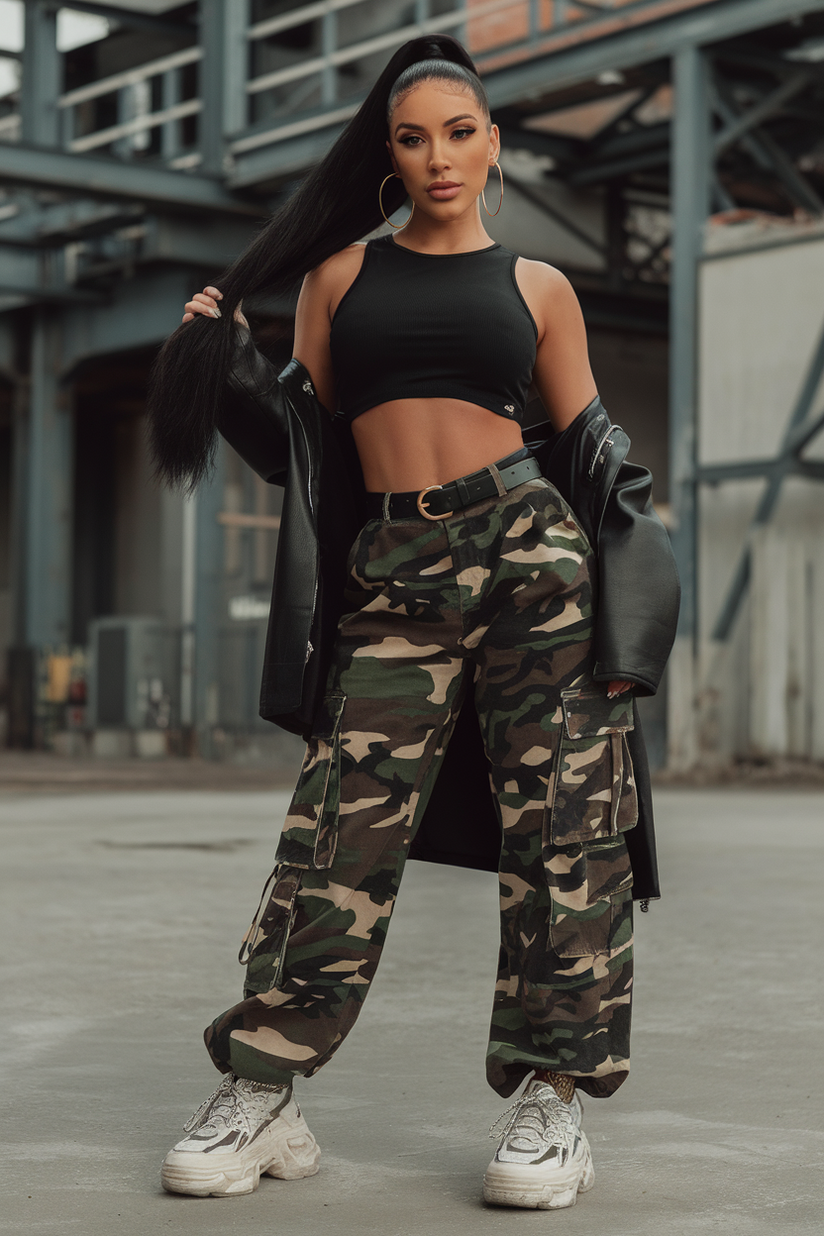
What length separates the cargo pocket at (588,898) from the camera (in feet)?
9.23

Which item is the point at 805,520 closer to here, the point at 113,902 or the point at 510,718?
the point at 113,902

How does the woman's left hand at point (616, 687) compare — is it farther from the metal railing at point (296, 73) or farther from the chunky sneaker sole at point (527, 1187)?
the metal railing at point (296, 73)

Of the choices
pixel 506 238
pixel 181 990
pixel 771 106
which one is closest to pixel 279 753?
pixel 506 238

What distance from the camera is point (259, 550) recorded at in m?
18.8

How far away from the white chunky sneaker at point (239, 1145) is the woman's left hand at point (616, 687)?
0.87 m

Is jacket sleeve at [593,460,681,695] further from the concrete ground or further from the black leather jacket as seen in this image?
the concrete ground

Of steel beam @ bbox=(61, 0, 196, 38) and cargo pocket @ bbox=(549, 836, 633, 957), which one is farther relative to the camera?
steel beam @ bbox=(61, 0, 196, 38)

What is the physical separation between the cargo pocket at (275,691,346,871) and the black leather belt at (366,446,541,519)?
33cm

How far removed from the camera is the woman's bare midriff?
2883 millimetres

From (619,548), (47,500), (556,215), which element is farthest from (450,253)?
(47,500)

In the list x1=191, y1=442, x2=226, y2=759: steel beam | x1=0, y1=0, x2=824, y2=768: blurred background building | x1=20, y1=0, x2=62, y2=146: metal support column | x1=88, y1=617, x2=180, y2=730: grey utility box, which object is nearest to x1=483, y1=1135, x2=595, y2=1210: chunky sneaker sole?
x1=0, y1=0, x2=824, y2=768: blurred background building

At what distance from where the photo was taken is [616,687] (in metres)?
2.87

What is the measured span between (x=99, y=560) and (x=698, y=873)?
62.4ft

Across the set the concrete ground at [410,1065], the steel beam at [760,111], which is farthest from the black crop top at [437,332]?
the steel beam at [760,111]
